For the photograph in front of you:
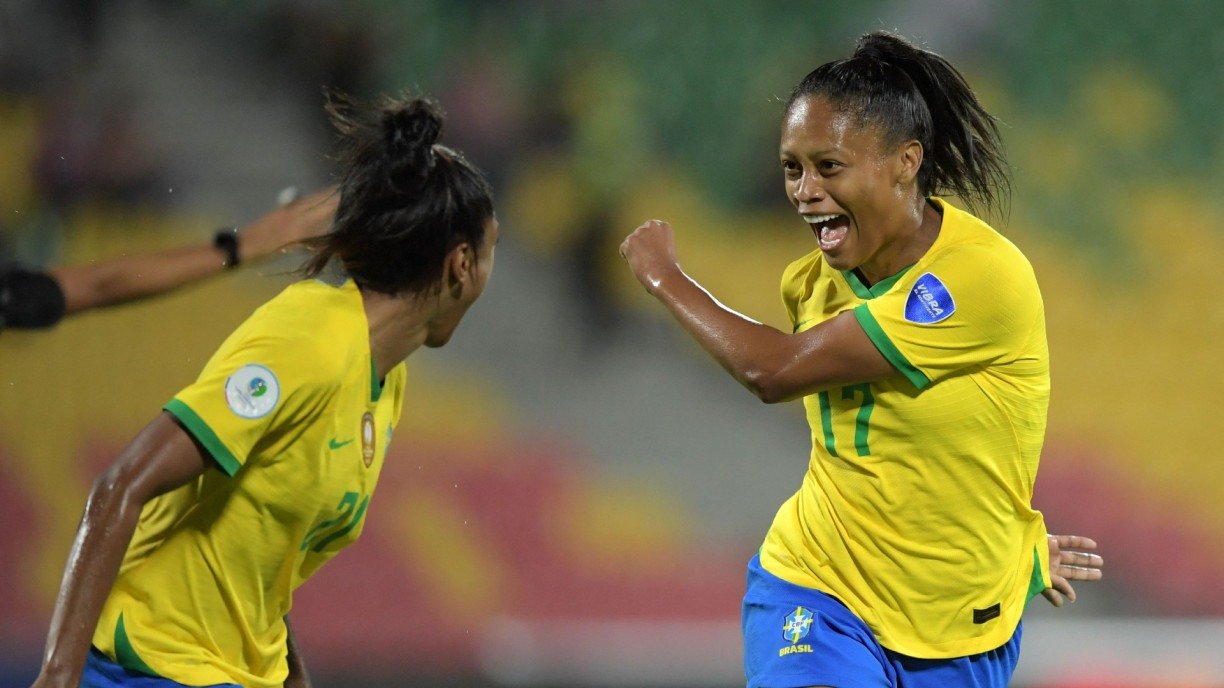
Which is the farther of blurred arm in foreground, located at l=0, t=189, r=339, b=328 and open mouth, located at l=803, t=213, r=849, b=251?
open mouth, located at l=803, t=213, r=849, b=251

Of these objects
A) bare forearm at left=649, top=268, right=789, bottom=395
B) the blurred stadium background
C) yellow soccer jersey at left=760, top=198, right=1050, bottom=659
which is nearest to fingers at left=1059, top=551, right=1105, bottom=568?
yellow soccer jersey at left=760, top=198, right=1050, bottom=659

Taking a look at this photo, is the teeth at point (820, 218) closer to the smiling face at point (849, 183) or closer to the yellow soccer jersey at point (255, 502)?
the smiling face at point (849, 183)

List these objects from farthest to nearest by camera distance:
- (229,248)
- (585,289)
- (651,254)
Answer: (585,289) → (229,248) → (651,254)

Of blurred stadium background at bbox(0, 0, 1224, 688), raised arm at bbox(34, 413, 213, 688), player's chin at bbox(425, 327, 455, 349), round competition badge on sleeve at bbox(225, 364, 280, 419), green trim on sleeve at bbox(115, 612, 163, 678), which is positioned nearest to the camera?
raised arm at bbox(34, 413, 213, 688)

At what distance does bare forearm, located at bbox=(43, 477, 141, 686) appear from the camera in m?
1.89

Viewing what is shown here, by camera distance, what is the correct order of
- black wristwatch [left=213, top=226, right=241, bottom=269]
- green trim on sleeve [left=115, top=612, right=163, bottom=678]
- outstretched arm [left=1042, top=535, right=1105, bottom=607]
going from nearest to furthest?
green trim on sleeve [left=115, top=612, right=163, bottom=678], outstretched arm [left=1042, top=535, right=1105, bottom=607], black wristwatch [left=213, top=226, right=241, bottom=269]

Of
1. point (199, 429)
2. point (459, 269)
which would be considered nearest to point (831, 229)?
point (459, 269)

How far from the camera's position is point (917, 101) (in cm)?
254

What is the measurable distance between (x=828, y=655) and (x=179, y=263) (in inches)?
130

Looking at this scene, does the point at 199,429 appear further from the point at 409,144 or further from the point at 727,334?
the point at 727,334

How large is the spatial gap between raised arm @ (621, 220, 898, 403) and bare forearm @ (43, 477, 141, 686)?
3.49 ft

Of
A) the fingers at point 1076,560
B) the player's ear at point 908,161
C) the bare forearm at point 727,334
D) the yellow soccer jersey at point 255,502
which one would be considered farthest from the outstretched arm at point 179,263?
the fingers at point 1076,560

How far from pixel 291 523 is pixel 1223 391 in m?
5.01

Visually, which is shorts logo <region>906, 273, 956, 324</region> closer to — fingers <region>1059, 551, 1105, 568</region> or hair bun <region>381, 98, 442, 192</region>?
fingers <region>1059, 551, 1105, 568</region>
